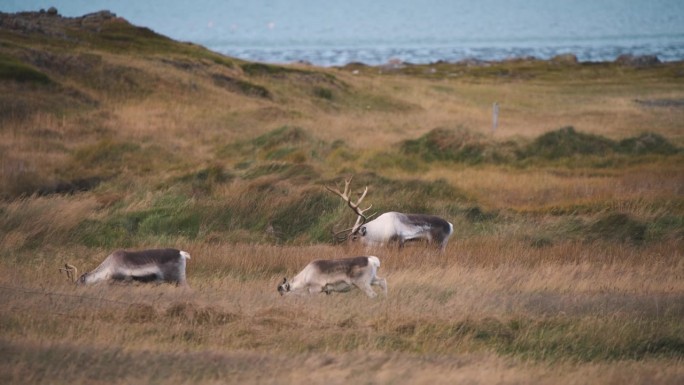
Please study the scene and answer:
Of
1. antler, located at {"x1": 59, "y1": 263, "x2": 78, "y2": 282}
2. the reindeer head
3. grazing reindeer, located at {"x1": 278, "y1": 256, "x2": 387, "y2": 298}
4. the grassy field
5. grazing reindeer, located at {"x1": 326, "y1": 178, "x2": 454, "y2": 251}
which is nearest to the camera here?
the grassy field

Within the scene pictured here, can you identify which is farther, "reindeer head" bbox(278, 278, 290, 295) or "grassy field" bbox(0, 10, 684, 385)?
"reindeer head" bbox(278, 278, 290, 295)

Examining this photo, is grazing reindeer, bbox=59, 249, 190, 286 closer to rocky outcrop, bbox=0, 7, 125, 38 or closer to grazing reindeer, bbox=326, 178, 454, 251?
grazing reindeer, bbox=326, 178, 454, 251

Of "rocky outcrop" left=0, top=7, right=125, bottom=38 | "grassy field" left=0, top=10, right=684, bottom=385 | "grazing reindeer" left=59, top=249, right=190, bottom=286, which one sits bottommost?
"grassy field" left=0, top=10, right=684, bottom=385

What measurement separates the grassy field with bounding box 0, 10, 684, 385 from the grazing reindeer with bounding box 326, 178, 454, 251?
0.83 ft

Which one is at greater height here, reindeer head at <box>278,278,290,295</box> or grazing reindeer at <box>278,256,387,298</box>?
grazing reindeer at <box>278,256,387,298</box>

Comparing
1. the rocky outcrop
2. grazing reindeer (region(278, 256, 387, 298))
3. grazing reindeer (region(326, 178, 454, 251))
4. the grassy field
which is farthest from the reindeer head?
the rocky outcrop

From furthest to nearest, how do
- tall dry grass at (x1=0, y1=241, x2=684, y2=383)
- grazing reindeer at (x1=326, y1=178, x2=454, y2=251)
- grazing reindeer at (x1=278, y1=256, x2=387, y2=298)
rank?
grazing reindeer at (x1=326, y1=178, x2=454, y2=251) < grazing reindeer at (x1=278, y1=256, x2=387, y2=298) < tall dry grass at (x1=0, y1=241, x2=684, y2=383)

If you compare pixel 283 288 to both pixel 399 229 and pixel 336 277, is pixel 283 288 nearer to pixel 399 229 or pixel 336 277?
pixel 336 277

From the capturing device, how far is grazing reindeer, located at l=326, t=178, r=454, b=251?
14391 millimetres

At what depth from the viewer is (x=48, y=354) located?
823 cm

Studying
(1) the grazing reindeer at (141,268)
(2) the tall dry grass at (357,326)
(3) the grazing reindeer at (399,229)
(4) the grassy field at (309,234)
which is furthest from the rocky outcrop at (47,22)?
(2) the tall dry grass at (357,326)

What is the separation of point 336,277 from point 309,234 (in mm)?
6724

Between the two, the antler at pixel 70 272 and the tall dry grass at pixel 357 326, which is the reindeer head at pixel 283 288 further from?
the antler at pixel 70 272

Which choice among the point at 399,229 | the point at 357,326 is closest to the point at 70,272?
the point at 357,326
